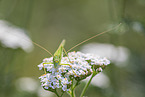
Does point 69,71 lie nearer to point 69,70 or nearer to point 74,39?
point 69,70

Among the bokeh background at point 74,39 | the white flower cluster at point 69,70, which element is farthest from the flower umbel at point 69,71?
the bokeh background at point 74,39

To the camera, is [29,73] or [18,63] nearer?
[18,63]

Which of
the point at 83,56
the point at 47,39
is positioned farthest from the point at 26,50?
the point at 47,39

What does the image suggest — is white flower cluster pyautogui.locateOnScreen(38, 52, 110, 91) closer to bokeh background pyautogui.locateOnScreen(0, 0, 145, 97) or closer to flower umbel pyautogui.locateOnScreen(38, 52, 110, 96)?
flower umbel pyautogui.locateOnScreen(38, 52, 110, 96)

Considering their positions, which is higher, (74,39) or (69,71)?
(74,39)

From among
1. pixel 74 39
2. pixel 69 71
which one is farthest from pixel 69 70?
pixel 74 39

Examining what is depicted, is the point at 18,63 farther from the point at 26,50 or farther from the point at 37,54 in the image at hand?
the point at 26,50
